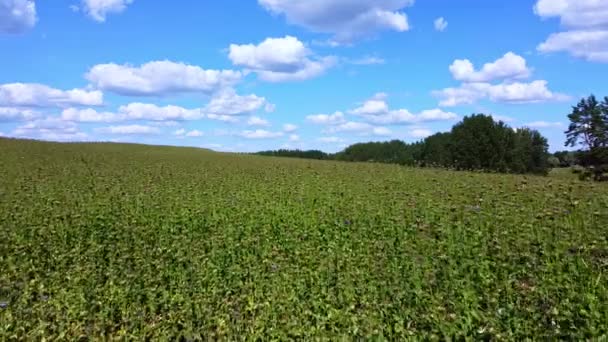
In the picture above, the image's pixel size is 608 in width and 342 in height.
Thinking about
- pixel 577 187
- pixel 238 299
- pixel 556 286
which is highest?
pixel 577 187

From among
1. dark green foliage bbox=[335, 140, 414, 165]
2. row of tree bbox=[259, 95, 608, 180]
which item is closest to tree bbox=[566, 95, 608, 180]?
row of tree bbox=[259, 95, 608, 180]

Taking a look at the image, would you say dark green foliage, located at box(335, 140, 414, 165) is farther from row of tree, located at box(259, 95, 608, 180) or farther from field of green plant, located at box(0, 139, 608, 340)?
field of green plant, located at box(0, 139, 608, 340)

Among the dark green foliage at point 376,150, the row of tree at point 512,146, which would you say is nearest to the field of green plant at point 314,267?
the row of tree at point 512,146

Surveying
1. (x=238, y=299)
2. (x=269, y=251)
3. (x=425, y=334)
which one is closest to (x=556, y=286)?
(x=425, y=334)

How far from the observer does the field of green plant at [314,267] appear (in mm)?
5973

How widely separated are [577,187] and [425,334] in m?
9.90

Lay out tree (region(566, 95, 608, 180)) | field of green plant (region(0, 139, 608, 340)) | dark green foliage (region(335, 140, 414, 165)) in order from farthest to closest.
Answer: dark green foliage (region(335, 140, 414, 165)) → tree (region(566, 95, 608, 180)) → field of green plant (region(0, 139, 608, 340))

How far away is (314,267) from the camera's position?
25.6ft

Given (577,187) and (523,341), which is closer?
(523,341)

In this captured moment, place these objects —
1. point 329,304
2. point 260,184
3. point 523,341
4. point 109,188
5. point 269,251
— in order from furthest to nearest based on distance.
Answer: point 260,184
point 109,188
point 269,251
point 329,304
point 523,341

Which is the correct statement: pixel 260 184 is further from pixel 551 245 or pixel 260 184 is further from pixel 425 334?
pixel 425 334

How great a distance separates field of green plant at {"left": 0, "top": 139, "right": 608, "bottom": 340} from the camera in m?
5.97

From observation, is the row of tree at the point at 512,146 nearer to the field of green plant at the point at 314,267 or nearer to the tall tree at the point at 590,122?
the tall tree at the point at 590,122

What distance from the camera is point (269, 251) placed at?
9.00 meters
